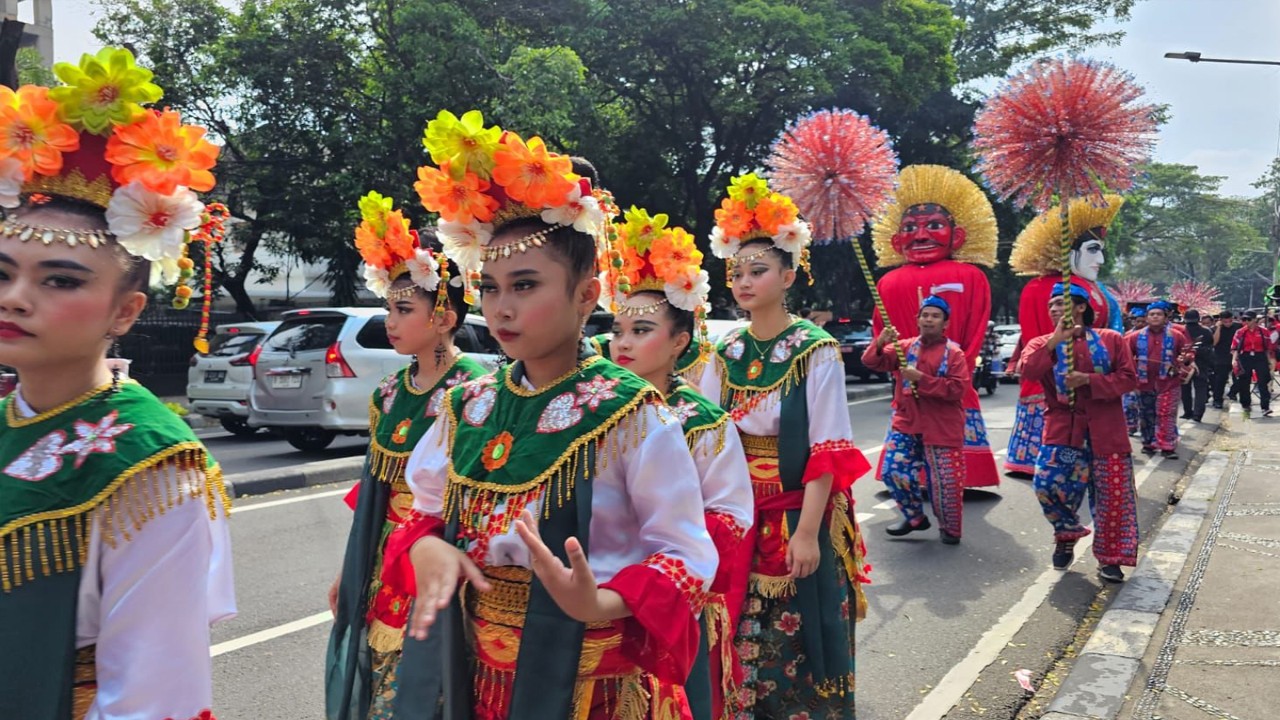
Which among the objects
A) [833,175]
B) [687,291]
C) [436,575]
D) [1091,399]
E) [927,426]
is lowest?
[927,426]

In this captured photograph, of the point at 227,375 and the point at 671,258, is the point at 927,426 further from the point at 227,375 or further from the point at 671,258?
the point at 227,375

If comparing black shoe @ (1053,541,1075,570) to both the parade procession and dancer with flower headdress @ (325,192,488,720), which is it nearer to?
the parade procession

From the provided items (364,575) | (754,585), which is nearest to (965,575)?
(754,585)

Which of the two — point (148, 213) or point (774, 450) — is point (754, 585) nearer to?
point (774, 450)

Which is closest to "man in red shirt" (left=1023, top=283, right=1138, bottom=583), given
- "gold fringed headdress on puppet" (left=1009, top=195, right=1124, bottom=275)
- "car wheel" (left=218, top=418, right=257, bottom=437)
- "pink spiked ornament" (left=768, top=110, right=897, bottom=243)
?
"pink spiked ornament" (left=768, top=110, right=897, bottom=243)

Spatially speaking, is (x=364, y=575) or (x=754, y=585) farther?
(x=754, y=585)

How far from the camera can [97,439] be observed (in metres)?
1.83

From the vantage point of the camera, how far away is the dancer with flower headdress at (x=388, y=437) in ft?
10.8

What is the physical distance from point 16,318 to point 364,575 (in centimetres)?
185

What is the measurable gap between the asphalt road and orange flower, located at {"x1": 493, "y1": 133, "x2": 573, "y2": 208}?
2.95 meters

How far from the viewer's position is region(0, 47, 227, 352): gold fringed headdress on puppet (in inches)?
72.8

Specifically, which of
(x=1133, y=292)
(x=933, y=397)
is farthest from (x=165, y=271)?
(x=1133, y=292)

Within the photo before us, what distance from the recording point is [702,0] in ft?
63.3

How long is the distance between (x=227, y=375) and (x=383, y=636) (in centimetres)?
1053
